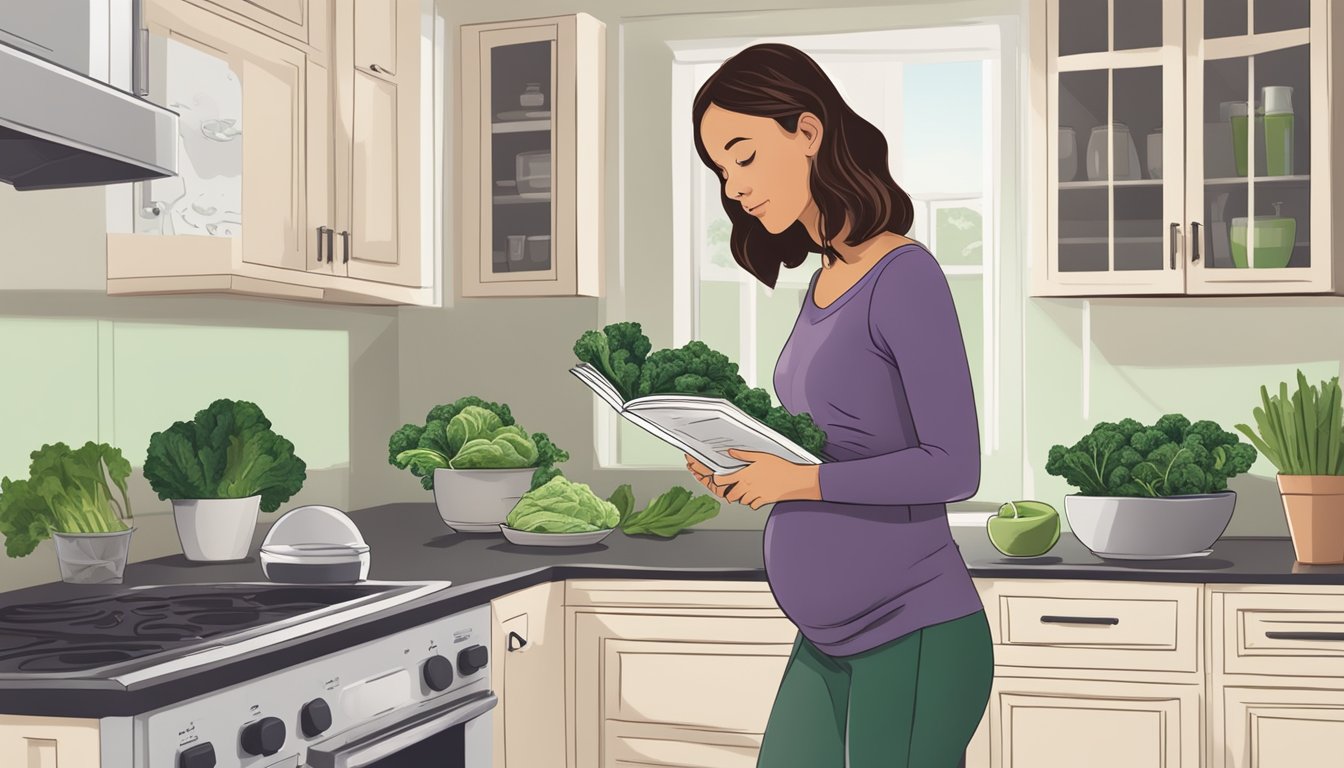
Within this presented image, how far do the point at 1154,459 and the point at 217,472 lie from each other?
1.98 m

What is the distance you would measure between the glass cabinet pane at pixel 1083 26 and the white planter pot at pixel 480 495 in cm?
167

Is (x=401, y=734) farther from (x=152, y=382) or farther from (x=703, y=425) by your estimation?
(x=152, y=382)

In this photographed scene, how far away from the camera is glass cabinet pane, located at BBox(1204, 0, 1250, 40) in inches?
114

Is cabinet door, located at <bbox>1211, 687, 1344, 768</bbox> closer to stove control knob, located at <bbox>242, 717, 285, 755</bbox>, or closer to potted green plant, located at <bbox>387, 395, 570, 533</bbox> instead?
potted green plant, located at <bbox>387, 395, 570, 533</bbox>

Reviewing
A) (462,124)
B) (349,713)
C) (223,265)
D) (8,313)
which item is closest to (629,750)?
(349,713)

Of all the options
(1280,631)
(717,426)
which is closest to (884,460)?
(717,426)

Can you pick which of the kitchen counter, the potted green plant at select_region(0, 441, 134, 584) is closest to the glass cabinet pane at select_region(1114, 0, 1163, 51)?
the kitchen counter

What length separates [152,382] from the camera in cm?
265

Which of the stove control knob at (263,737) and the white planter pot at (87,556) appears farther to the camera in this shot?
the white planter pot at (87,556)

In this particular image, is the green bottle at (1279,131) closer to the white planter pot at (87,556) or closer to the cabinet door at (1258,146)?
the cabinet door at (1258,146)

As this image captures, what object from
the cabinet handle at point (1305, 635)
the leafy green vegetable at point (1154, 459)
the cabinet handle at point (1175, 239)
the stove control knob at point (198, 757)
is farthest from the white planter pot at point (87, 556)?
the cabinet handle at point (1175, 239)

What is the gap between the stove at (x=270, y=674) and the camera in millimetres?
1505

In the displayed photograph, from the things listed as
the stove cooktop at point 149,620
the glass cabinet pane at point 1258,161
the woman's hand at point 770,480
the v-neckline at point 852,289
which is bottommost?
the stove cooktop at point 149,620

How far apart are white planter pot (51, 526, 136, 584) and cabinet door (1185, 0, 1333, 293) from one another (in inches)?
92.6
